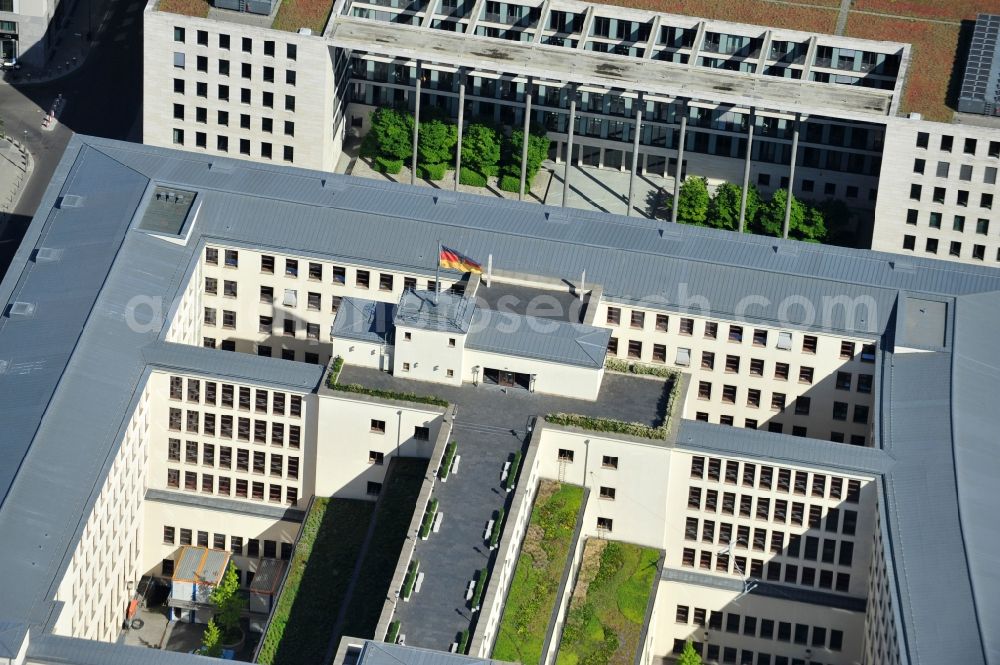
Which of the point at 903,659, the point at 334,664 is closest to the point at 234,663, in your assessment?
the point at 334,664

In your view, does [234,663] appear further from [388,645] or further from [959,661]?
[959,661]

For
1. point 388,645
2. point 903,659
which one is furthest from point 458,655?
point 903,659

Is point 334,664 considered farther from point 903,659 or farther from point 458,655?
point 903,659

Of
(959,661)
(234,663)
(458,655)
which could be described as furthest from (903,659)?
(234,663)

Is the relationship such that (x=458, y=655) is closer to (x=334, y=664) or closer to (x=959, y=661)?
(x=334, y=664)

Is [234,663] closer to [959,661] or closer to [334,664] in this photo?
[334,664]
